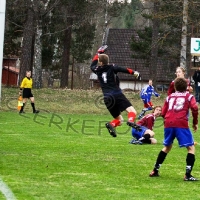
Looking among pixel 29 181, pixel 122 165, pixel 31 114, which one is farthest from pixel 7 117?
pixel 29 181

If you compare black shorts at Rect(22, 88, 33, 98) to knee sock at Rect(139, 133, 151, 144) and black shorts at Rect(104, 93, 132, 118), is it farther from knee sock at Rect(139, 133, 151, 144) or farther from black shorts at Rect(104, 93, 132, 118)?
black shorts at Rect(104, 93, 132, 118)

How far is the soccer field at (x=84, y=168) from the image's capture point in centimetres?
970

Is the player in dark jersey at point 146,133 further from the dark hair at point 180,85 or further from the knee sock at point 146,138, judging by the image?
the dark hair at point 180,85

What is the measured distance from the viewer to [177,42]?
52.8 m

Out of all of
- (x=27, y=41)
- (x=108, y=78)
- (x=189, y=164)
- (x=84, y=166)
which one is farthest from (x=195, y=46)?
(x=189, y=164)

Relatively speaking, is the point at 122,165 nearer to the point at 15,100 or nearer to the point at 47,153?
the point at 47,153

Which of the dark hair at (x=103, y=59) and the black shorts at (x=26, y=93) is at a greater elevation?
the dark hair at (x=103, y=59)

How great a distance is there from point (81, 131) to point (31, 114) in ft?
27.7

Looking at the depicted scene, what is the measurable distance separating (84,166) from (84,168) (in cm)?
29

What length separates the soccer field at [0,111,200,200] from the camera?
9.70m

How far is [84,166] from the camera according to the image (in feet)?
41.4

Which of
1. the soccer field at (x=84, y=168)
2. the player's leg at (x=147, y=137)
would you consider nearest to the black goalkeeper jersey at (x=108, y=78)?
the soccer field at (x=84, y=168)

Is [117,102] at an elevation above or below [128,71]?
below

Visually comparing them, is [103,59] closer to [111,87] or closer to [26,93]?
[111,87]
